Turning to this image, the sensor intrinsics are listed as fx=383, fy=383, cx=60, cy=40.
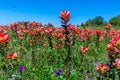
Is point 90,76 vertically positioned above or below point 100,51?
below

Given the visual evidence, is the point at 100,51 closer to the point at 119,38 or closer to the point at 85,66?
the point at 85,66

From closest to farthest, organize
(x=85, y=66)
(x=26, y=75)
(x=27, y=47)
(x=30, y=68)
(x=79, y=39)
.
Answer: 1. (x=26, y=75)
2. (x=30, y=68)
3. (x=85, y=66)
4. (x=27, y=47)
5. (x=79, y=39)

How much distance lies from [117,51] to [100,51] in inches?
341

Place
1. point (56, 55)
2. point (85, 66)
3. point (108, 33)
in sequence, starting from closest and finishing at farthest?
point (85, 66)
point (56, 55)
point (108, 33)

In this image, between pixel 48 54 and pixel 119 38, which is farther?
pixel 48 54

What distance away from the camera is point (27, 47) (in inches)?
569

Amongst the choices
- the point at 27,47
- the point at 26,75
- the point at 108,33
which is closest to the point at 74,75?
the point at 26,75

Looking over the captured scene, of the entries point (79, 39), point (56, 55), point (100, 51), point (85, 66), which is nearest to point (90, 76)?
point (85, 66)

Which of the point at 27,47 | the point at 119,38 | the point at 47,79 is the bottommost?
the point at 47,79

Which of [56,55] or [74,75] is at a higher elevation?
[56,55]

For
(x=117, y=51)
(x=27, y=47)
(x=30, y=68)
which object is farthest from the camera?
(x=27, y=47)

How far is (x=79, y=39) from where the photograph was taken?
17.0m

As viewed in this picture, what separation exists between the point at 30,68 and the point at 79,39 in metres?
7.49

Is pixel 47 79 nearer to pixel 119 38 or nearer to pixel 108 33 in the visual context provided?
pixel 119 38
